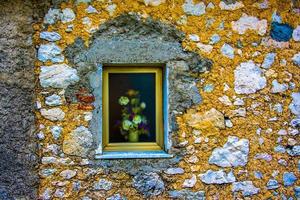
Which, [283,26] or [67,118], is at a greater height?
[283,26]

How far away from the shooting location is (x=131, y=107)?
332cm

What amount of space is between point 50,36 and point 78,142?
0.87 meters

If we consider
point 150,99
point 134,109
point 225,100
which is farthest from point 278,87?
point 134,109

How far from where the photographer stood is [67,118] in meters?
3.08

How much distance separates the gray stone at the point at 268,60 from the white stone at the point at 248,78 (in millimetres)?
66

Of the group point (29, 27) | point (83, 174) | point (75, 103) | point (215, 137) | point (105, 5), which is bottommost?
point (83, 174)

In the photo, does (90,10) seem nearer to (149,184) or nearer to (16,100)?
(16,100)

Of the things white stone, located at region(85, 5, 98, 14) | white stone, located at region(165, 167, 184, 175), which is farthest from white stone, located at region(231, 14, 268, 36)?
white stone, located at region(165, 167, 184, 175)

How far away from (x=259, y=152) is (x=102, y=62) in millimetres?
1481

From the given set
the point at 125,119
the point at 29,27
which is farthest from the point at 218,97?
the point at 29,27

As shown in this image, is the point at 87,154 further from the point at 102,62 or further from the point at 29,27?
the point at 29,27

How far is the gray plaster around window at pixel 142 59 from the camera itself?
122 inches

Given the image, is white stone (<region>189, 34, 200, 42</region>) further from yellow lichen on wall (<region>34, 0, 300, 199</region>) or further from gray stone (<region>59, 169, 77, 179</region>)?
gray stone (<region>59, 169, 77, 179</region>)

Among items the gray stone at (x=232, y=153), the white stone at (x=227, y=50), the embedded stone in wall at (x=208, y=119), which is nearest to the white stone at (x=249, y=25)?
the white stone at (x=227, y=50)
